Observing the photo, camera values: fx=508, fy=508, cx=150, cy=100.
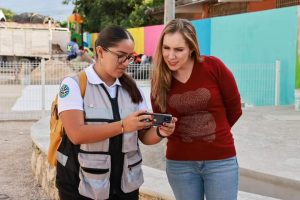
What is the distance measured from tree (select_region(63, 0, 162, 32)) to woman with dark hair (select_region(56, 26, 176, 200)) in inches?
1003

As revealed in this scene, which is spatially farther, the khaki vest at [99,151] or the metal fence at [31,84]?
the metal fence at [31,84]

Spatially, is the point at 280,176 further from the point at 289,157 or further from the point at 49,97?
the point at 49,97

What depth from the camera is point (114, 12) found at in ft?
107

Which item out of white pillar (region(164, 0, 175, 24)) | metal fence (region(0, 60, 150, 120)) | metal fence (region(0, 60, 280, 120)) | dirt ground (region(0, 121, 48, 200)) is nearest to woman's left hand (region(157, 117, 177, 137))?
dirt ground (region(0, 121, 48, 200))

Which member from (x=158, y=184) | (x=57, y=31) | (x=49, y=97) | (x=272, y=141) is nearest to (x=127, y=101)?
(x=158, y=184)

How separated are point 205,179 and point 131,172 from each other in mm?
383

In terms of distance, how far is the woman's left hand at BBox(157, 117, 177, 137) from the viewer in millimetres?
2277

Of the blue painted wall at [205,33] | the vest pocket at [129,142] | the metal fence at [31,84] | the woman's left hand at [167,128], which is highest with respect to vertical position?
the blue painted wall at [205,33]

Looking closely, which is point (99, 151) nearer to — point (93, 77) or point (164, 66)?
point (93, 77)

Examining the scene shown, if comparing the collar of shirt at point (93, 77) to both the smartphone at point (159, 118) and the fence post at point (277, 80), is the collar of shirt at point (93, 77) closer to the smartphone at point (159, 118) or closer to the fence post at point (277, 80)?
the smartphone at point (159, 118)

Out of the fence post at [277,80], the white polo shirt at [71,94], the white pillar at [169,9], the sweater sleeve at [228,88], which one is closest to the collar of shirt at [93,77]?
the white polo shirt at [71,94]

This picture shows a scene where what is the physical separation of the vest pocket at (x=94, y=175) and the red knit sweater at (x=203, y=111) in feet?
1.35

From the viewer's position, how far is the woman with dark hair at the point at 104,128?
2.26 metres

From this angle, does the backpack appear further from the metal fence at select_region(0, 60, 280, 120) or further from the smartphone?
the metal fence at select_region(0, 60, 280, 120)
